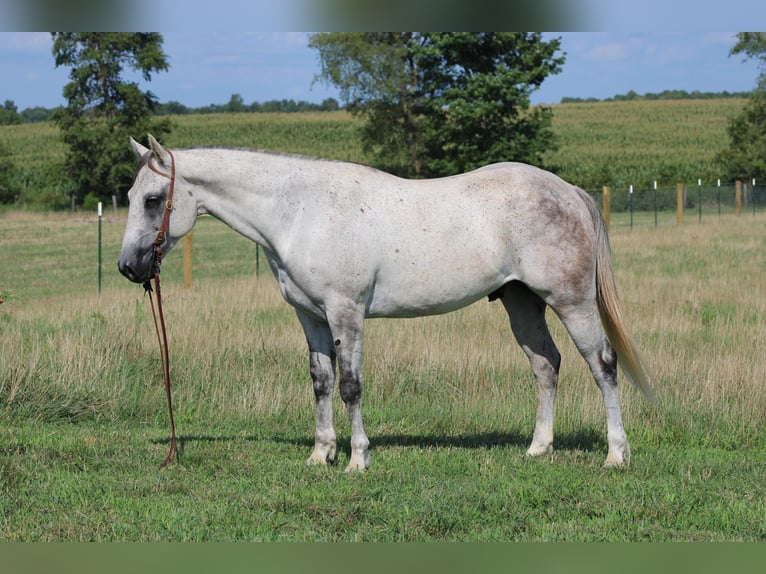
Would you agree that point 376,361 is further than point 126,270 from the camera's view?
Yes

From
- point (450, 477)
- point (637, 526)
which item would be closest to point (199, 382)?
point (450, 477)

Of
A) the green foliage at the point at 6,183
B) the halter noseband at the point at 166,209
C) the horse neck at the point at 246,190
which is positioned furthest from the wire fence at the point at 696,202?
the halter noseband at the point at 166,209

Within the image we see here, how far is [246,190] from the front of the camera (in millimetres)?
6363

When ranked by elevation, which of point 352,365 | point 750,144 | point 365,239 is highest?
point 750,144

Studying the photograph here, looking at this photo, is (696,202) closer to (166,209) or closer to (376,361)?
(376,361)

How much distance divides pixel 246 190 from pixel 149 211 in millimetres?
684

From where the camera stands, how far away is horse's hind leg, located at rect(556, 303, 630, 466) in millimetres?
6523

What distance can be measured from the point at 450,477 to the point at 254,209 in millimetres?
2307

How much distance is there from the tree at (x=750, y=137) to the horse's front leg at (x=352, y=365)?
1830 inches

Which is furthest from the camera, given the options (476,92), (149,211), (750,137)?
(750,137)

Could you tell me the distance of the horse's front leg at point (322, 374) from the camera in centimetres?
654

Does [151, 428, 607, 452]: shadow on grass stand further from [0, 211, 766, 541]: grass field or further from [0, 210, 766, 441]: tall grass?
[0, 210, 766, 441]: tall grass

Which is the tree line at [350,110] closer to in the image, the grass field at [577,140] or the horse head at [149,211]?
the grass field at [577,140]

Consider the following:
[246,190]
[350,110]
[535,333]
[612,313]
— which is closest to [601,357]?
[612,313]
